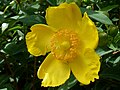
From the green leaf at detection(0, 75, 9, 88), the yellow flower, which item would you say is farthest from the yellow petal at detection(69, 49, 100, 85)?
the green leaf at detection(0, 75, 9, 88)

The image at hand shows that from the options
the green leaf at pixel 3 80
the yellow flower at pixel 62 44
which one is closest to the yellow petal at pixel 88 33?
the yellow flower at pixel 62 44

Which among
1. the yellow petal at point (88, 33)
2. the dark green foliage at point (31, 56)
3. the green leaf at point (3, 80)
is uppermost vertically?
the yellow petal at point (88, 33)

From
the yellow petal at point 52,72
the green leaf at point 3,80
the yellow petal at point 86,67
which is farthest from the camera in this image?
the green leaf at point 3,80

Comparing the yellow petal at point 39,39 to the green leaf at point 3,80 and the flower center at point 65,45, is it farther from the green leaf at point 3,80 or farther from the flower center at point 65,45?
the green leaf at point 3,80

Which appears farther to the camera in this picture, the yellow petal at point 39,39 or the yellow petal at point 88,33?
the yellow petal at point 39,39

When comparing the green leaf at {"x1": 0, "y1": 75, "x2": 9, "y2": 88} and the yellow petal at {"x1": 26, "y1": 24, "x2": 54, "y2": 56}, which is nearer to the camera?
the yellow petal at {"x1": 26, "y1": 24, "x2": 54, "y2": 56}

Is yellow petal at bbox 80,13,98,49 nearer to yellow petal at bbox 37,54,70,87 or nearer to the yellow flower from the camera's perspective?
the yellow flower
